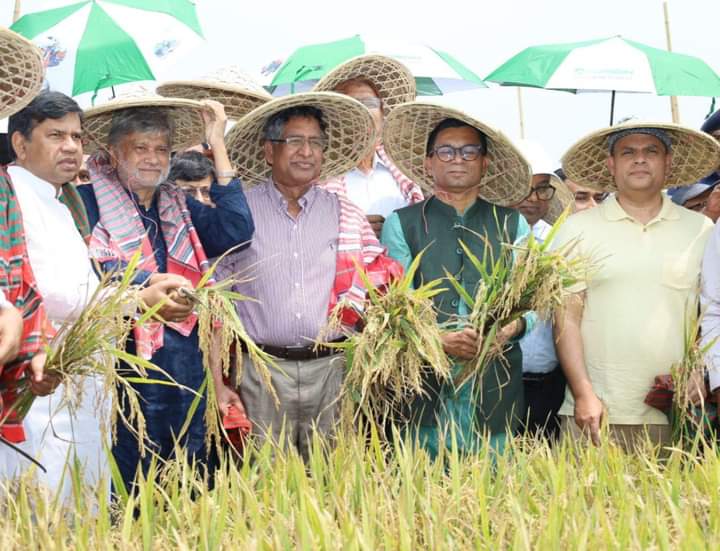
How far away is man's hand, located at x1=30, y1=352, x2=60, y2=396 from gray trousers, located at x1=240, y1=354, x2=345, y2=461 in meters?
1.17

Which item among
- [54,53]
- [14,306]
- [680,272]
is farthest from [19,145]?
[54,53]

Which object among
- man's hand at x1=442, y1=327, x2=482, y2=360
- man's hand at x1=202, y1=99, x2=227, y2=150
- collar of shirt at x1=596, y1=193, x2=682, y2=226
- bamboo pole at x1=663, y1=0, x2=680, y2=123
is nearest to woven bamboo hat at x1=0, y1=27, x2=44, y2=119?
man's hand at x1=202, y1=99, x2=227, y2=150

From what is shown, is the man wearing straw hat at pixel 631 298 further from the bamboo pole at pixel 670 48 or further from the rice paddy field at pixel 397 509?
the bamboo pole at pixel 670 48

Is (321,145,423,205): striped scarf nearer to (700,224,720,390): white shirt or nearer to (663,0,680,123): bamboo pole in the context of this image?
(700,224,720,390): white shirt

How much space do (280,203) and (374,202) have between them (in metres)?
0.66

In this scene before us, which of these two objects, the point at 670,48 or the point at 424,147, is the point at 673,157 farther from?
the point at 670,48

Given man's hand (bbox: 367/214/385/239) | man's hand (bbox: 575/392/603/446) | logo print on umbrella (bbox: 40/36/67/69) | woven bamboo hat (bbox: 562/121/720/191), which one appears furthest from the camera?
logo print on umbrella (bbox: 40/36/67/69)

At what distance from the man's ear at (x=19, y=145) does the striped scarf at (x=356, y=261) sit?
1.26 m

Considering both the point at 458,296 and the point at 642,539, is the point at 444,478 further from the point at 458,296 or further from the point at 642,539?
the point at 458,296

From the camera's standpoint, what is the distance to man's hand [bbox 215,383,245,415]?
4344 mm

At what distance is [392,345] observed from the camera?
3.90 m

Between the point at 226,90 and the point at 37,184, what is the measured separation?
157cm

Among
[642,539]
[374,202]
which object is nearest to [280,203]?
[374,202]

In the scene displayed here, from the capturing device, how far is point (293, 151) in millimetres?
4566
